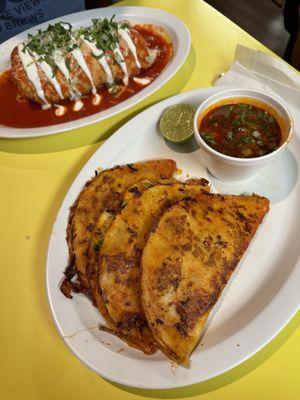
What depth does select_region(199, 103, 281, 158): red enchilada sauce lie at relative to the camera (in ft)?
6.86

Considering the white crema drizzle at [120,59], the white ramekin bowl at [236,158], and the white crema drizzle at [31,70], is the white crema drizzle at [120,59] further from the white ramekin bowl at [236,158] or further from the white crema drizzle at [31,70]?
the white ramekin bowl at [236,158]

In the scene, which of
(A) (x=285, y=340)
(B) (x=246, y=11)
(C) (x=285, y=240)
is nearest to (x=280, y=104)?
(C) (x=285, y=240)

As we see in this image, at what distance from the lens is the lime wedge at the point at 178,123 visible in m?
2.35

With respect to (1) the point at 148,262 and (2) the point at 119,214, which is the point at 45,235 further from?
(1) the point at 148,262

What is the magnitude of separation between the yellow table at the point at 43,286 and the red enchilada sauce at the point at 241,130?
67 centimetres

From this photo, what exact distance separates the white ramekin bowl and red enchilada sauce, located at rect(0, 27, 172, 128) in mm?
893

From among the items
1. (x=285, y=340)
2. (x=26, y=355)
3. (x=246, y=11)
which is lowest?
(x=246, y=11)

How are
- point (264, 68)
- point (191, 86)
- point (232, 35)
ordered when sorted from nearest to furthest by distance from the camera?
point (264, 68) < point (191, 86) < point (232, 35)

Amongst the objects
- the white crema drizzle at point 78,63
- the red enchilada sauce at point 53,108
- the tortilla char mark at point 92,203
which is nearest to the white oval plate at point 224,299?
the tortilla char mark at point 92,203

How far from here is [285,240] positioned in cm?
195

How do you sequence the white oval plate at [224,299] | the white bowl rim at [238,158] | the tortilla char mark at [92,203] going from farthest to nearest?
the white bowl rim at [238,158] < the tortilla char mark at [92,203] < the white oval plate at [224,299]

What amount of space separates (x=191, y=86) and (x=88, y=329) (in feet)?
6.35

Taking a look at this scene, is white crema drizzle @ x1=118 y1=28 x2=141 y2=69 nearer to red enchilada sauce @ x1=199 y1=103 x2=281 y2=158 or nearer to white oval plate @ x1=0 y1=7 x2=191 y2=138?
white oval plate @ x1=0 y1=7 x2=191 y2=138

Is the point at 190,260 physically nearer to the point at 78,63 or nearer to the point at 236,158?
the point at 236,158
